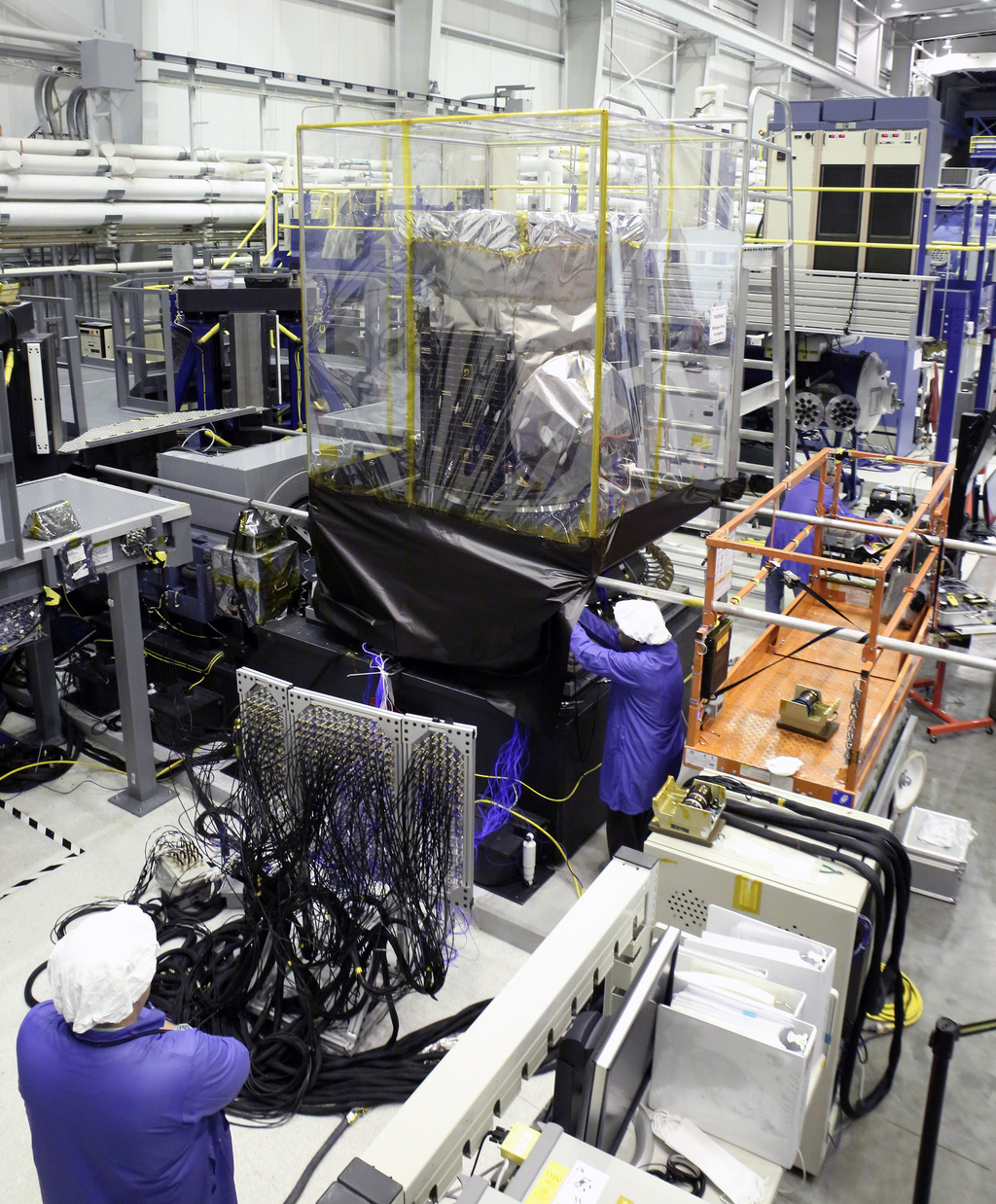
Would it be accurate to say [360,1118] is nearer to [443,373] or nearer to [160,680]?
[443,373]

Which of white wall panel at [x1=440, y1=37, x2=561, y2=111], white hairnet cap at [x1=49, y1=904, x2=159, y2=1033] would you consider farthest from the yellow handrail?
white hairnet cap at [x1=49, y1=904, x2=159, y2=1033]

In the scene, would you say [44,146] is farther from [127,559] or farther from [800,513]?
[800,513]

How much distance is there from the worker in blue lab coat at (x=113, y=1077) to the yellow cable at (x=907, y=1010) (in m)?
2.43

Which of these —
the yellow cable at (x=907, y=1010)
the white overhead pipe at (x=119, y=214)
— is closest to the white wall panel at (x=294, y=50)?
the white overhead pipe at (x=119, y=214)

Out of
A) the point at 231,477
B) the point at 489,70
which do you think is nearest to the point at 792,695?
the point at 231,477

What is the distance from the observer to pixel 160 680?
5957 millimetres

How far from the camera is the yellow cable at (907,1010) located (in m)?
3.70

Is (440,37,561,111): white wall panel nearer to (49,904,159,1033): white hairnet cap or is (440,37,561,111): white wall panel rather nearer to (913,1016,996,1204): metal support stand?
(49,904,159,1033): white hairnet cap

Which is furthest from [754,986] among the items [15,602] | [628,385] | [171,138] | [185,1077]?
[171,138]

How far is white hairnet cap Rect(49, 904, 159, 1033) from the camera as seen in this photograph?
2.13m

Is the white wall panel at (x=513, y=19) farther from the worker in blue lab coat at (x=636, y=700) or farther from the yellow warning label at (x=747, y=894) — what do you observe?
the yellow warning label at (x=747, y=894)

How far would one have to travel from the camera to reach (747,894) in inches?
119

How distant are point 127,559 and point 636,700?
94.0 inches

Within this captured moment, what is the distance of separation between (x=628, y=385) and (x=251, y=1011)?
2.81m
